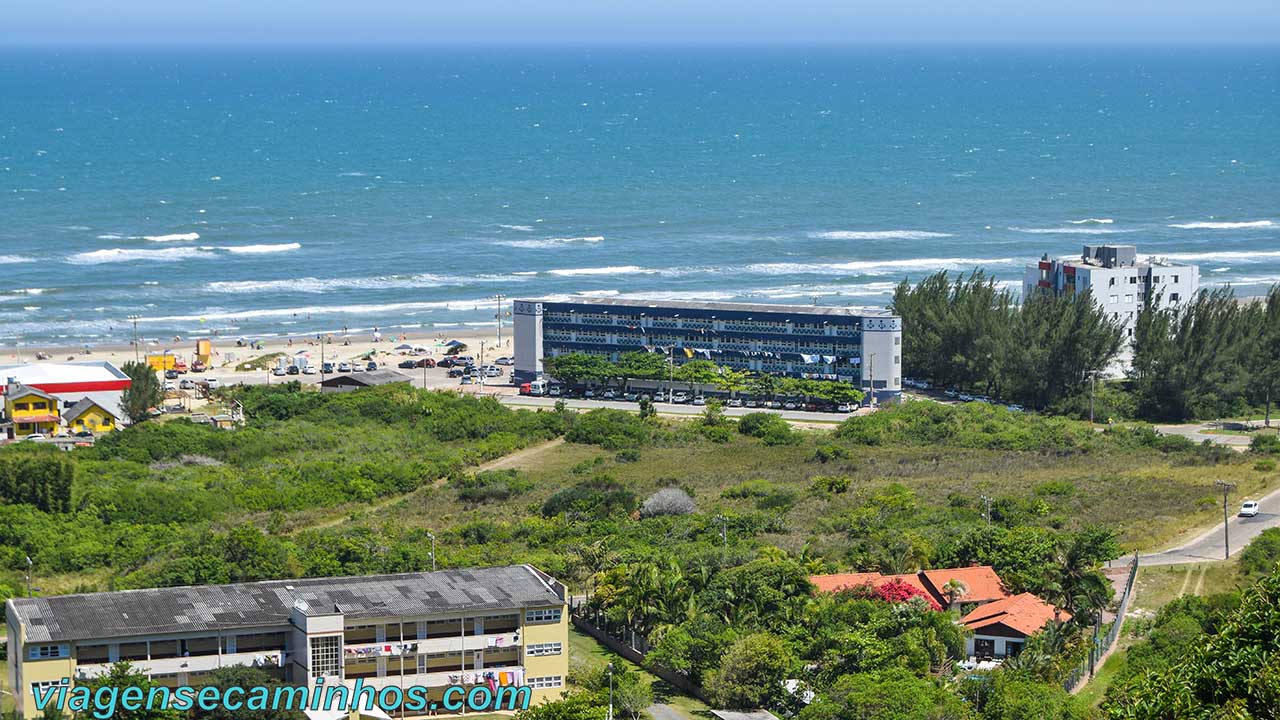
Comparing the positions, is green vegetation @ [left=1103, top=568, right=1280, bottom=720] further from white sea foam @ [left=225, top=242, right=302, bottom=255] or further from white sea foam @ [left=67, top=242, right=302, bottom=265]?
white sea foam @ [left=225, top=242, right=302, bottom=255]

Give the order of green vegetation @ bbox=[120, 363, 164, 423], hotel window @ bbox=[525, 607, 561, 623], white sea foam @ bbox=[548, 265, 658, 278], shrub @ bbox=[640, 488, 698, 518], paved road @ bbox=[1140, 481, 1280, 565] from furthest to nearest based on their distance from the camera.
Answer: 1. white sea foam @ bbox=[548, 265, 658, 278]
2. green vegetation @ bbox=[120, 363, 164, 423]
3. shrub @ bbox=[640, 488, 698, 518]
4. paved road @ bbox=[1140, 481, 1280, 565]
5. hotel window @ bbox=[525, 607, 561, 623]

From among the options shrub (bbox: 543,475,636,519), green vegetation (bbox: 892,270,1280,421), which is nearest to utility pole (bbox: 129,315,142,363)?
shrub (bbox: 543,475,636,519)

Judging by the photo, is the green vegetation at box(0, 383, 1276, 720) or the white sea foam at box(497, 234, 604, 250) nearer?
the green vegetation at box(0, 383, 1276, 720)

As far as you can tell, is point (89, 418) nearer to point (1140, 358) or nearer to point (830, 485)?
point (830, 485)

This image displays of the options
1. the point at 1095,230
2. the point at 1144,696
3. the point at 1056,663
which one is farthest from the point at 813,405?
the point at 1095,230

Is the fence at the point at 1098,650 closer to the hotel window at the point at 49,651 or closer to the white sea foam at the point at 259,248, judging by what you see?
the hotel window at the point at 49,651

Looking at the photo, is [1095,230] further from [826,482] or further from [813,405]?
[826,482]

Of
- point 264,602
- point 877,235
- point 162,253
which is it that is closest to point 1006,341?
point 264,602

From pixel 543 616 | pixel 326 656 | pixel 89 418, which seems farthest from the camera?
pixel 89 418
